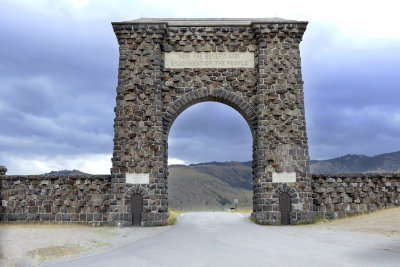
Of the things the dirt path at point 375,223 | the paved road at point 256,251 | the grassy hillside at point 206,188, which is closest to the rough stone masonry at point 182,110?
the dirt path at point 375,223

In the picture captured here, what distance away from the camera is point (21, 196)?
19.3m

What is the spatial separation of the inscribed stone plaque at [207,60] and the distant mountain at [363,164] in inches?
5240

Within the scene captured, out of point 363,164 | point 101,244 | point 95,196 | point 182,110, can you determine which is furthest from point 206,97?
point 363,164

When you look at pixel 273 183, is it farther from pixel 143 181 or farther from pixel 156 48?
pixel 156 48

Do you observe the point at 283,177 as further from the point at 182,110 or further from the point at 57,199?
the point at 57,199

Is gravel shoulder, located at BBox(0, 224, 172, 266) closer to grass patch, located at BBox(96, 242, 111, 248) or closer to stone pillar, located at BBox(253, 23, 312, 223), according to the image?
grass patch, located at BBox(96, 242, 111, 248)

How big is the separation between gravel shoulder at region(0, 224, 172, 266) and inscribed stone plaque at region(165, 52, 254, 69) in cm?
847

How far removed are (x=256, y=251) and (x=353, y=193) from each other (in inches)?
432

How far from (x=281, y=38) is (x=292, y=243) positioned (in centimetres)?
1186

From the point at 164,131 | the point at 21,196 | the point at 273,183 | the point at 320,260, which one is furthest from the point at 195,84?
the point at 320,260

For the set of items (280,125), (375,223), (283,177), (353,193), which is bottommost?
(375,223)

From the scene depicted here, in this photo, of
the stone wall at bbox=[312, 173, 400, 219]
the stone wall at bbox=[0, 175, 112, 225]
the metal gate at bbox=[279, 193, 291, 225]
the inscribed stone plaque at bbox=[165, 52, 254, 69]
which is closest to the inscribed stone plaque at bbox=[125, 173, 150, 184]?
the stone wall at bbox=[0, 175, 112, 225]

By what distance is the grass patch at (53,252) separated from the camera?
1017 centimetres

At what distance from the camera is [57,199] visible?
19125 millimetres
